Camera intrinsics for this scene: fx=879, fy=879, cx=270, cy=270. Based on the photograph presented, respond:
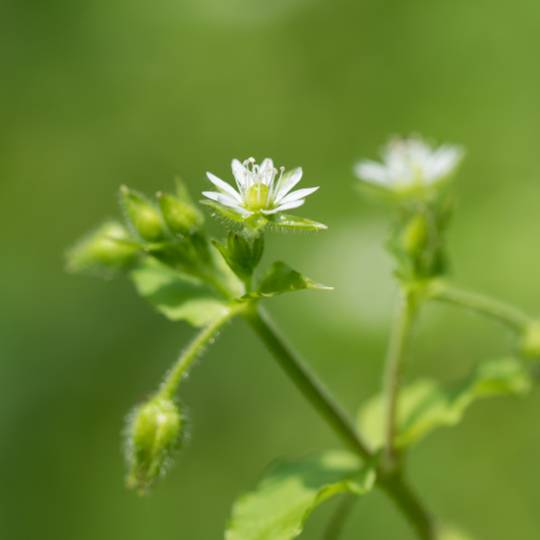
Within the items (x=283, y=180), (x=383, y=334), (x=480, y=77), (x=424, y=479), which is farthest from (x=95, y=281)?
(x=283, y=180)

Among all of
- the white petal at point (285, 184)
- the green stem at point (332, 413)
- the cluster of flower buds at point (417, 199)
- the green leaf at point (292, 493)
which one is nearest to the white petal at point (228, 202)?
the white petal at point (285, 184)

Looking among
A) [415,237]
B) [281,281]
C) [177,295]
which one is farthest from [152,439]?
[415,237]

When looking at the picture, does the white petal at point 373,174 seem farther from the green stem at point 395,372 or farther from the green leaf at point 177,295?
the green leaf at point 177,295

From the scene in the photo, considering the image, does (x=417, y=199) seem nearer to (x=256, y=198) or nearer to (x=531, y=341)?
(x=531, y=341)

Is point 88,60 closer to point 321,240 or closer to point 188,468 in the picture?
point 321,240

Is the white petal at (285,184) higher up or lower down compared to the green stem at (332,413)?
higher up

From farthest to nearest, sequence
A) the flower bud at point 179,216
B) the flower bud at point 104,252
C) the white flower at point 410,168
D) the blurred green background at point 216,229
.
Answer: the blurred green background at point 216,229
the white flower at point 410,168
the flower bud at point 104,252
the flower bud at point 179,216
